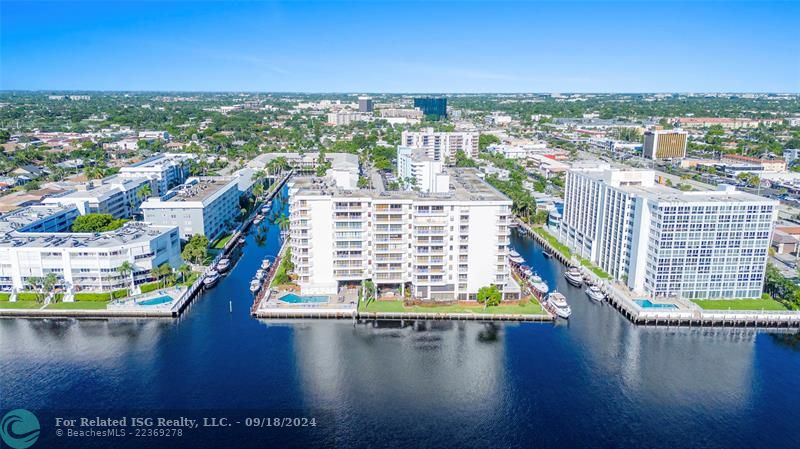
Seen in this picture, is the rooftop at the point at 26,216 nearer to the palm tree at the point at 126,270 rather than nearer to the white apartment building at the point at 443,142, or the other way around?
the palm tree at the point at 126,270

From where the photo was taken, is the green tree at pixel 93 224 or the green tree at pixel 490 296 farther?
the green tree at pixel 93 224

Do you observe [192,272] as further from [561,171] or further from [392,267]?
[561,171]

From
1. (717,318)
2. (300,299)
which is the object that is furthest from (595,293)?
(300,299)

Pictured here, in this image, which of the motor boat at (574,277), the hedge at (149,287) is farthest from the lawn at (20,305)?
the motor boat at (574,277)

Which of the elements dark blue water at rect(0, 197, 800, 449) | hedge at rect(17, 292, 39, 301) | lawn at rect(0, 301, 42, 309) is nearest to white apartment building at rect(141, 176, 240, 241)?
hedge at rect(17, 292, 39, 301)

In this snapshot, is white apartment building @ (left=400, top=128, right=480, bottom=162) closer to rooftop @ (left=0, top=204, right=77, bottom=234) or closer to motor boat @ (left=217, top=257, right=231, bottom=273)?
motor boat @ (left=217, top=257, right=231, bottom=273)

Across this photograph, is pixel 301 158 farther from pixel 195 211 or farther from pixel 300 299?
pixel 300 299
